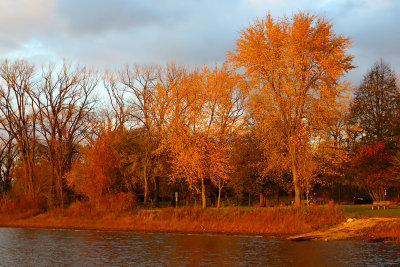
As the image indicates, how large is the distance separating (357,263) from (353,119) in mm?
46207

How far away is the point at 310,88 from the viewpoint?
37.3 metres

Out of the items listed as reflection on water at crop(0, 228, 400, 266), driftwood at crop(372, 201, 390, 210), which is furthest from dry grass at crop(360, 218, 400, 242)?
driftwood at crop(372, 201, 390, 210)

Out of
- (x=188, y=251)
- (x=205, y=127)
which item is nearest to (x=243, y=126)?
(x=205, y=127)

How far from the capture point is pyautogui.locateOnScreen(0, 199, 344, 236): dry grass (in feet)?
108

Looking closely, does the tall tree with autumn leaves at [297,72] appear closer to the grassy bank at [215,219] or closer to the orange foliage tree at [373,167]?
the grassy bank at [215,219]

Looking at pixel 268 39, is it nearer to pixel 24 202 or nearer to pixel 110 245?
pixel 110 245

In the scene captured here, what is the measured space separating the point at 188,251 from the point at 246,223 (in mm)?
9908

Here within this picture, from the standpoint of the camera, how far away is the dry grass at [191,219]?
32.9m

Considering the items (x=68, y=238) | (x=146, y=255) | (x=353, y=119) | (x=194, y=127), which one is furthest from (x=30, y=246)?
(x=353, y=119)

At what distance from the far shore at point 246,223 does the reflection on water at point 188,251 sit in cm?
198

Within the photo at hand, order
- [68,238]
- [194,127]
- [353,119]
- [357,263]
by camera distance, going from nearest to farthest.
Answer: [357,263] < [68,238] < [194,127] < [353,119]

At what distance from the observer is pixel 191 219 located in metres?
37.3

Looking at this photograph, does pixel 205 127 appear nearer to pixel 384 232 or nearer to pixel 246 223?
pixel 246 223

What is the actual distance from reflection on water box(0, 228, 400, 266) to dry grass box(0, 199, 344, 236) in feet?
8.29
